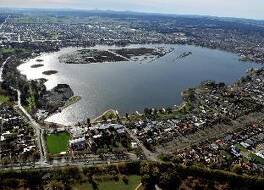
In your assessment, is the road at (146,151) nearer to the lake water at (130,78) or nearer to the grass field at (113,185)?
the grass field at (113,185)

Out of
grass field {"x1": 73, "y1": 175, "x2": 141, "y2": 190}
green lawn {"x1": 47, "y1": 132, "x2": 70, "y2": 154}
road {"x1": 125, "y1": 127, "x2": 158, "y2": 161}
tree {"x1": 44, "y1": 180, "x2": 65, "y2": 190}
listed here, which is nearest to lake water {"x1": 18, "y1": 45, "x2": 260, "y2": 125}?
green lawn {"x1": 47, "y1": 132, "x2": 70, "y2": 154}

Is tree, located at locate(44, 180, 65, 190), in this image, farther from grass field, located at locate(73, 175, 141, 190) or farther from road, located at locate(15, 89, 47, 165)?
road, located at locate(15, 89, 47, 165)

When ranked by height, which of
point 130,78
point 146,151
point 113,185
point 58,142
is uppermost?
point 146,151

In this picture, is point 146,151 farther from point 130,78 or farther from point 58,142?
point 130,78

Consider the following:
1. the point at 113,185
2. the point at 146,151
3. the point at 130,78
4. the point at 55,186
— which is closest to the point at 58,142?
the point at 55,186

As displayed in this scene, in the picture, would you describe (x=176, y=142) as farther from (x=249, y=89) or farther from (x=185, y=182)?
(x=249, y=89)

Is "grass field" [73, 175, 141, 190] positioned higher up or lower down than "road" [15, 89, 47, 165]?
lower down

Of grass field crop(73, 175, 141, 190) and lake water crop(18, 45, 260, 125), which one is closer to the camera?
grass field crop(73, 175, 141, 190)
